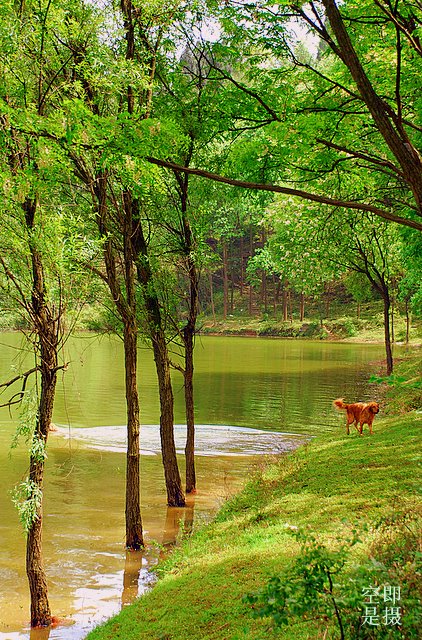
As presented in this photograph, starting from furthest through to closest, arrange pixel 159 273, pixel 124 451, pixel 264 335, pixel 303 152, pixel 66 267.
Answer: pixel 264 335 → pixel 124 451 → pixel 159 273 → pixel 66 267 → pixel 303 152

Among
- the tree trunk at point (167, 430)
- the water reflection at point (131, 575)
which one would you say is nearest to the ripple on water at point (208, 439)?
the tree trunk at point (167, 430)

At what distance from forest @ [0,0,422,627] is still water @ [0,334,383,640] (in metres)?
0.66

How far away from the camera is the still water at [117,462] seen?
9.10 m

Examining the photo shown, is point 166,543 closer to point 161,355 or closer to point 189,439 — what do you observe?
point 189,439

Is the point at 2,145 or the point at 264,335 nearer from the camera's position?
the point at 2,145

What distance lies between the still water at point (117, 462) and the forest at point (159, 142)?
25.9 inches

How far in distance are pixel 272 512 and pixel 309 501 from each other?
57 cm

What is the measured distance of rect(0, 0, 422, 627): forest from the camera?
5930 mm

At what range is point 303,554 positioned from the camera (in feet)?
17.0

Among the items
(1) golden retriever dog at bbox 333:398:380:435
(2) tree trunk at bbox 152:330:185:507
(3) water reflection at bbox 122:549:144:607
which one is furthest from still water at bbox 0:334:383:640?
(1) golden retriever dog at bbox 333:398:380:435

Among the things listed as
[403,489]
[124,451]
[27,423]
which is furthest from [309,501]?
[124,451]

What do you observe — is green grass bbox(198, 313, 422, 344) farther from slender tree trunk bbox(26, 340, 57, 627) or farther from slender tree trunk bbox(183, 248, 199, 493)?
slender tree trunk bbox(26, 340, 57, 627)

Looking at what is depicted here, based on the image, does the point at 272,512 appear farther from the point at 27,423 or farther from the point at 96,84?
the point at 96,84

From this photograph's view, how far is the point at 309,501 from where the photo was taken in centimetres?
892
